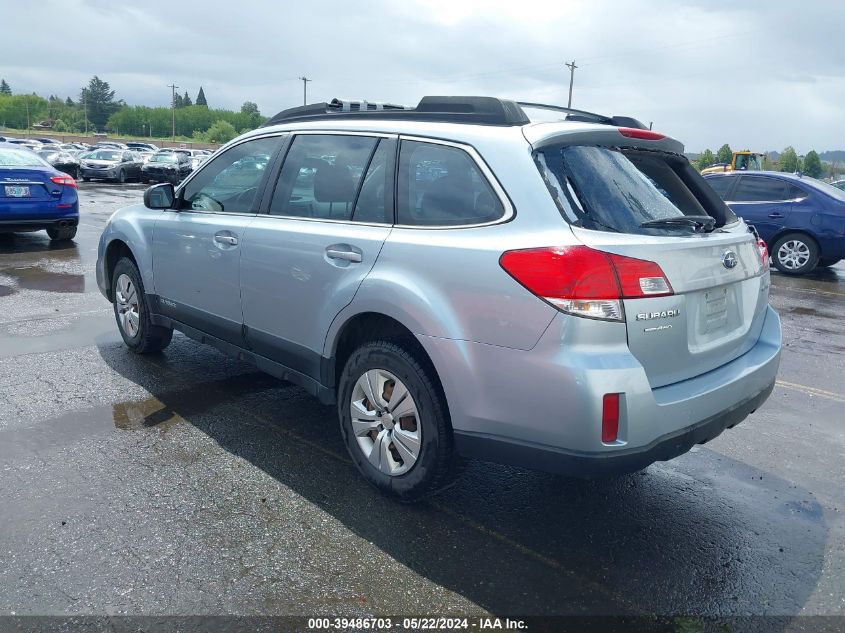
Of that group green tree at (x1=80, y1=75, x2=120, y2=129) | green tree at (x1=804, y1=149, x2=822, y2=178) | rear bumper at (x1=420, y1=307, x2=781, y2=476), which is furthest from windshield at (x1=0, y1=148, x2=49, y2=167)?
green tree at (x1=80, y1=75, x2=120, y2=129)

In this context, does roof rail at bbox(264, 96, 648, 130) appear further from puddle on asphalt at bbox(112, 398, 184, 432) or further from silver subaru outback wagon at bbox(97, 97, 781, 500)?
puddle on asphalt at bbox(112, 398, 184, 432)

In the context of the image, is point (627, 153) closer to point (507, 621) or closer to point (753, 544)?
point (753, 544)

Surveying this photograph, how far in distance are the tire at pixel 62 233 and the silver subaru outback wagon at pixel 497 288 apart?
893 centimetres

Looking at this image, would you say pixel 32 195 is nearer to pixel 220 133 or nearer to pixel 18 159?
pixel 18 159

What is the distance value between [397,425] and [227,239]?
176 cm

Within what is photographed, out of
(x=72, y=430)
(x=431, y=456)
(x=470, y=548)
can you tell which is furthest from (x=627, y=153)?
(x=72, y=430)

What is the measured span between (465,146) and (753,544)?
2276 millimetres

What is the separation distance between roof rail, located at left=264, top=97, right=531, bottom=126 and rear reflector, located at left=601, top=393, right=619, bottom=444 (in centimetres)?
133

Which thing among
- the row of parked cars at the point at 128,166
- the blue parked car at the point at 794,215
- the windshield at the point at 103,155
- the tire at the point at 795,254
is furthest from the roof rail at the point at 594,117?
the windshield at the point at 103,155

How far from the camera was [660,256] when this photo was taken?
9.41 ft

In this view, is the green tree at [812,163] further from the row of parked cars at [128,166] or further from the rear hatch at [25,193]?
the rear hatch at [25,193]

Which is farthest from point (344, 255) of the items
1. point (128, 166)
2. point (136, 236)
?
point (128, 166)

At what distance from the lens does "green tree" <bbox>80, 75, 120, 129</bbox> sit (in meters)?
168

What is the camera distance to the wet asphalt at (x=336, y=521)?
279cm
